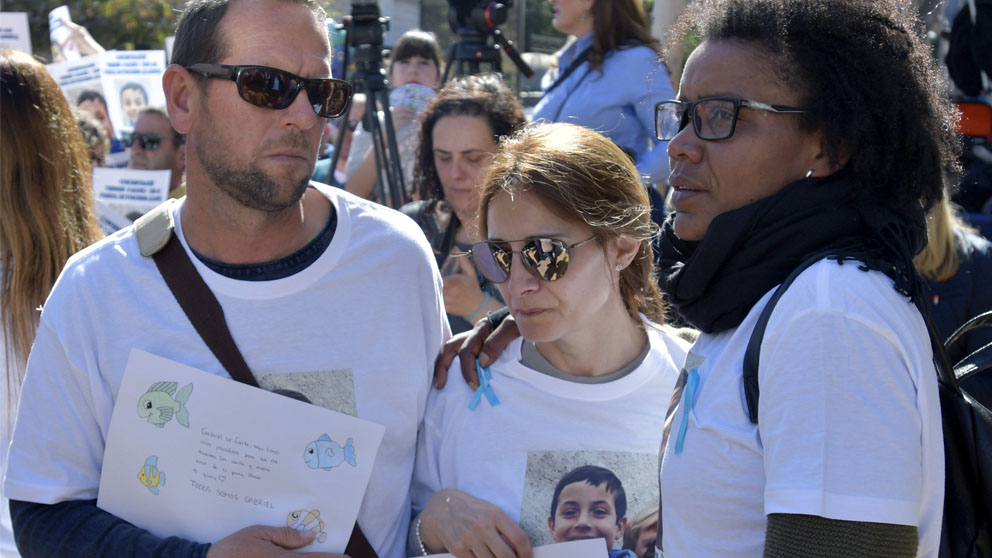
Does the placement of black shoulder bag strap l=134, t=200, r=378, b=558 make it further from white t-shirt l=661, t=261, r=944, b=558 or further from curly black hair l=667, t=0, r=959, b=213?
curly black hair l=667, t=0, r=959, b=213

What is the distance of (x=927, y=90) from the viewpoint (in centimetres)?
144

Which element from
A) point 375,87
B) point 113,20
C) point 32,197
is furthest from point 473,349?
point 113,20

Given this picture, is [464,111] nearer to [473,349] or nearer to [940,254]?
[473,349]

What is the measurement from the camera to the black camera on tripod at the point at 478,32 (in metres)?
4.20

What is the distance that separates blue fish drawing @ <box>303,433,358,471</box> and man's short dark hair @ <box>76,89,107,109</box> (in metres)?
4.24

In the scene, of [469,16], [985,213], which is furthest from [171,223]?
[985,213]

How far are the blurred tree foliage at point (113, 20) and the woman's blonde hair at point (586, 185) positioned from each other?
13.4 meters

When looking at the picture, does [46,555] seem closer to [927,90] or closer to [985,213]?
[927,90]

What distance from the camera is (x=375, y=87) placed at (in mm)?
4117

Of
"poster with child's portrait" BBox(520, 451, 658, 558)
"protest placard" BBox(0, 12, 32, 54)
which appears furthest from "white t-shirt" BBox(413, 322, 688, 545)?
"protest placard" BBox(0, 12, 32, 54)

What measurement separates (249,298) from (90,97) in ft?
13.6

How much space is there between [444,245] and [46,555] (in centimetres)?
184

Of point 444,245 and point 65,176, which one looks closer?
point 65,176

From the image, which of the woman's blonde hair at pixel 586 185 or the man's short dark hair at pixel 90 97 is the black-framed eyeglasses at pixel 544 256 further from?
the man's short dark hair at pixel 90 97
